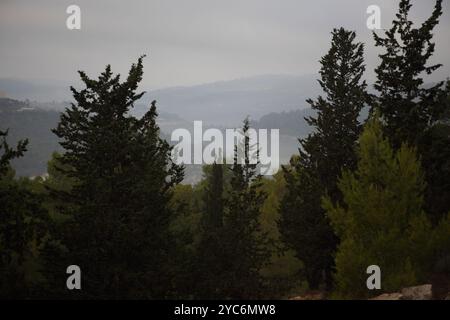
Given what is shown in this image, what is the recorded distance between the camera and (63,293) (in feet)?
54.6

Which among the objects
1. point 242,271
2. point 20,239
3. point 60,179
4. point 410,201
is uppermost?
point 60,179

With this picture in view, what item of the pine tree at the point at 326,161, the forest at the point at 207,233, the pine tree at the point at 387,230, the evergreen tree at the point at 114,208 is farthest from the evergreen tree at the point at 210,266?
the pine tree at the point at 387,230

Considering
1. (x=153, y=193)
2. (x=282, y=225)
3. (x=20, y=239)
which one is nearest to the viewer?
(x=20, y=239)

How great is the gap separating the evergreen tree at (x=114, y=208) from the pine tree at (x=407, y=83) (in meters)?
13.0

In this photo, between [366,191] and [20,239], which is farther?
[366,191]

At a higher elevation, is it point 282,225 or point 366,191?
point 366,191

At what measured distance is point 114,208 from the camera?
17.6 metres

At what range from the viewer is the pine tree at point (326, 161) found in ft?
82.3

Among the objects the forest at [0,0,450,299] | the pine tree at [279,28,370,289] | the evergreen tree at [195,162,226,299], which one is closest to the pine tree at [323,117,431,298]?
the forest at [0,0,450,299]

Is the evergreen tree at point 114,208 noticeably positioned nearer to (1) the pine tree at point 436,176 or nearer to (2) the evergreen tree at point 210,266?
(2) the evergreen tree at point 210,266
